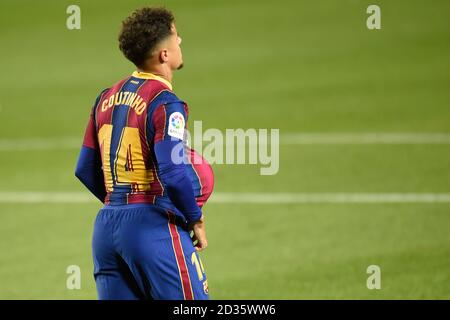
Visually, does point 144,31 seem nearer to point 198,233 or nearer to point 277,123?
point 198,233

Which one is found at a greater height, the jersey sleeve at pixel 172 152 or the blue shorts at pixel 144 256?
the jersey sleeve at pixel 172 152

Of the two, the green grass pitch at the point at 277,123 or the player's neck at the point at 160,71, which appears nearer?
the player's neck at the point at 160,71

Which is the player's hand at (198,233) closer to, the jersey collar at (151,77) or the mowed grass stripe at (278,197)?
the jersey collar at (151,77)

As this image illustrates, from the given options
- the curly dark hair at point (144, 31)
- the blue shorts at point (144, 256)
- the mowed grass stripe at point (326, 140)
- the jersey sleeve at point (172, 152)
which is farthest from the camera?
the mowed grass stripe at point (326, 140)

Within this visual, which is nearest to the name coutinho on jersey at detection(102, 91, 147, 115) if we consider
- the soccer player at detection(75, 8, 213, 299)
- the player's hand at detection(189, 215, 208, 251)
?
the soccer player at detection(75, 8, 213, 299)

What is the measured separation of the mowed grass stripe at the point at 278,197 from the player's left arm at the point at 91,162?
6474mm

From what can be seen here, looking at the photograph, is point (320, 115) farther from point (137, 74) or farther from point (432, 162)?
point (137, 74)

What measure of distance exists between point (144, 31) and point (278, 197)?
7193 millimetres

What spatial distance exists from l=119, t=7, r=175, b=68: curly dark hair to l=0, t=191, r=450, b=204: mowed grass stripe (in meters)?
6.89

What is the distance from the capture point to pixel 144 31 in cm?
580

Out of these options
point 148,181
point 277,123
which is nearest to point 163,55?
point 148,181

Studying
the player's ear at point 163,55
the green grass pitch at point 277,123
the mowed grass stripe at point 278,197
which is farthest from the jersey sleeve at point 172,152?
the mowed grass stripe at point 278,197

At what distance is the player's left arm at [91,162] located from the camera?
6.08m

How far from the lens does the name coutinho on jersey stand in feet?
18.8
